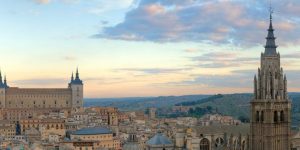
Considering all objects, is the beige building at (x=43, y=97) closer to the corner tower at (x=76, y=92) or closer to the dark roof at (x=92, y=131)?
the corner tower at (x=76, y=92)

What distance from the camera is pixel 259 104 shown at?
194ft

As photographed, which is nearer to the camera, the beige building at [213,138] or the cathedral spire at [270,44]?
the cathedral spire at [270,44]

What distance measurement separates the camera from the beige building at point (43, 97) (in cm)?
14675

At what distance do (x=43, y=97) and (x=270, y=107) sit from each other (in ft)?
323

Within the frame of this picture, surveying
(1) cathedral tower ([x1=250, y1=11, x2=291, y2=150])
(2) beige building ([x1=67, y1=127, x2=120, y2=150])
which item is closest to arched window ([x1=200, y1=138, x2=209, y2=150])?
(1) cathedral tower ([x1=250, y1=11, x2=291, y2=150])

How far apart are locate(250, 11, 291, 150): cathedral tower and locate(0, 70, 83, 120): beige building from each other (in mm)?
88486

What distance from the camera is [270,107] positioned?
58.4 meters

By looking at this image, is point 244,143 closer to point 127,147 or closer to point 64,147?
point 127,147

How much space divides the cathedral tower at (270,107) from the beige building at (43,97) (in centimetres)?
8849

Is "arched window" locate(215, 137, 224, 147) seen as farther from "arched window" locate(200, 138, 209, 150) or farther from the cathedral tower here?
the cathedral tower

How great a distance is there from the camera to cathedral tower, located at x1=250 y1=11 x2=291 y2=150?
58.7 meters

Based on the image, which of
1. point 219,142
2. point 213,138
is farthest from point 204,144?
point 219,142

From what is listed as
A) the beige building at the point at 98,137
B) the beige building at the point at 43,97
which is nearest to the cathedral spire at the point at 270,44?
the beige building at the point at 98,137

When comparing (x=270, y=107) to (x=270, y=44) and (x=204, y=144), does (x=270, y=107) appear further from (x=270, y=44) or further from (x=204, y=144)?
(x=204, y=144)
